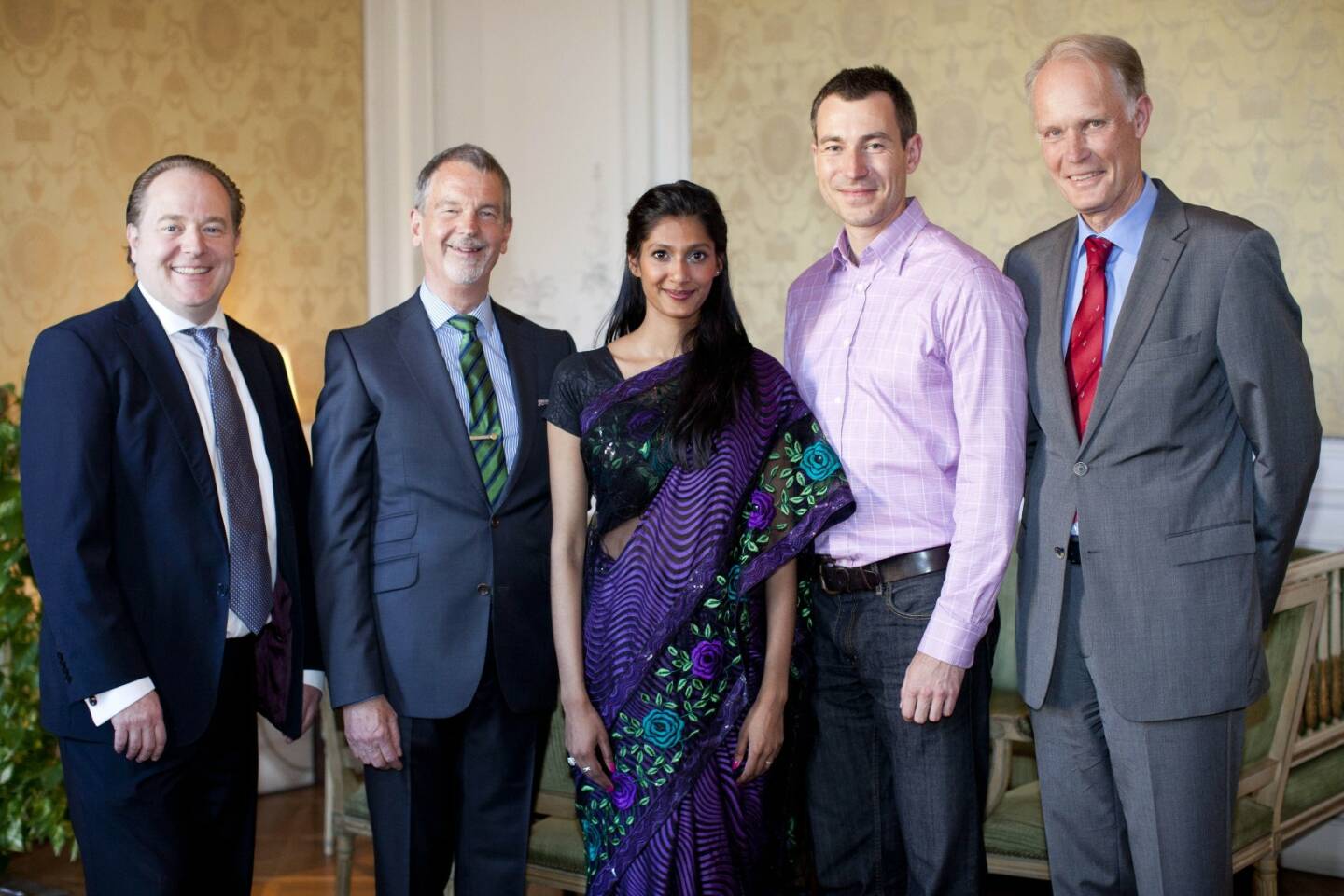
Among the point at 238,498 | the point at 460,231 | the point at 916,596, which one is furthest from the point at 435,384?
the point at 916,596

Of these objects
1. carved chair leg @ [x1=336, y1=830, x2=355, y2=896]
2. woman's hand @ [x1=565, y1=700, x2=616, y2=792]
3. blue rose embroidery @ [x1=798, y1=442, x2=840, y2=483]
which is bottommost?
carved chair leg @ [x1=336, y1=830, x2=355, y2=896]

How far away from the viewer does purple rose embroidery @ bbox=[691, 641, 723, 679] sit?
2.28 m

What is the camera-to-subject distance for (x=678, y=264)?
235cm

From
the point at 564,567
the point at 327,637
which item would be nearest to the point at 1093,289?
the point at 564,567

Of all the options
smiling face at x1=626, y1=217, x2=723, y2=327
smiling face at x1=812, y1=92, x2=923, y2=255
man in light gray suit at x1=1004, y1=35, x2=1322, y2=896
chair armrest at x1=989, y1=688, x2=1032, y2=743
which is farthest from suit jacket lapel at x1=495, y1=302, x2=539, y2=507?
chair armrest at x1=989, y1=688, x2=1032, y2=743

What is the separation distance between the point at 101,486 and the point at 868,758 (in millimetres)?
1345

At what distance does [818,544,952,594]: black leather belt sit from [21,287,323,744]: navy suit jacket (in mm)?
1014

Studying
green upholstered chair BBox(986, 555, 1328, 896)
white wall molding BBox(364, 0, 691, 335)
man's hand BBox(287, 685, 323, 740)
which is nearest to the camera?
man's hand BBox(287, 685, 323, 740)

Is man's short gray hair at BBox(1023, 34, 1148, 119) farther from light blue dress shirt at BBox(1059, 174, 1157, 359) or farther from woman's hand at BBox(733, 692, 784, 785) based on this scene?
woman's hand at BBox(733, 692, 784, 785)

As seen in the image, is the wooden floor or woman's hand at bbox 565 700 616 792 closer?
woman's hand at bbox 565 700 616 792

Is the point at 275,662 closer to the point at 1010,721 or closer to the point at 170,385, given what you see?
the point at 170,385

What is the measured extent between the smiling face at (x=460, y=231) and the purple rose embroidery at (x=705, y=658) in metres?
0.76

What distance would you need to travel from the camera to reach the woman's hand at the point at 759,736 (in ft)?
7.52

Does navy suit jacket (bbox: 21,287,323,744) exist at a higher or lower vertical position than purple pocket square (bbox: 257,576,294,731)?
higher
